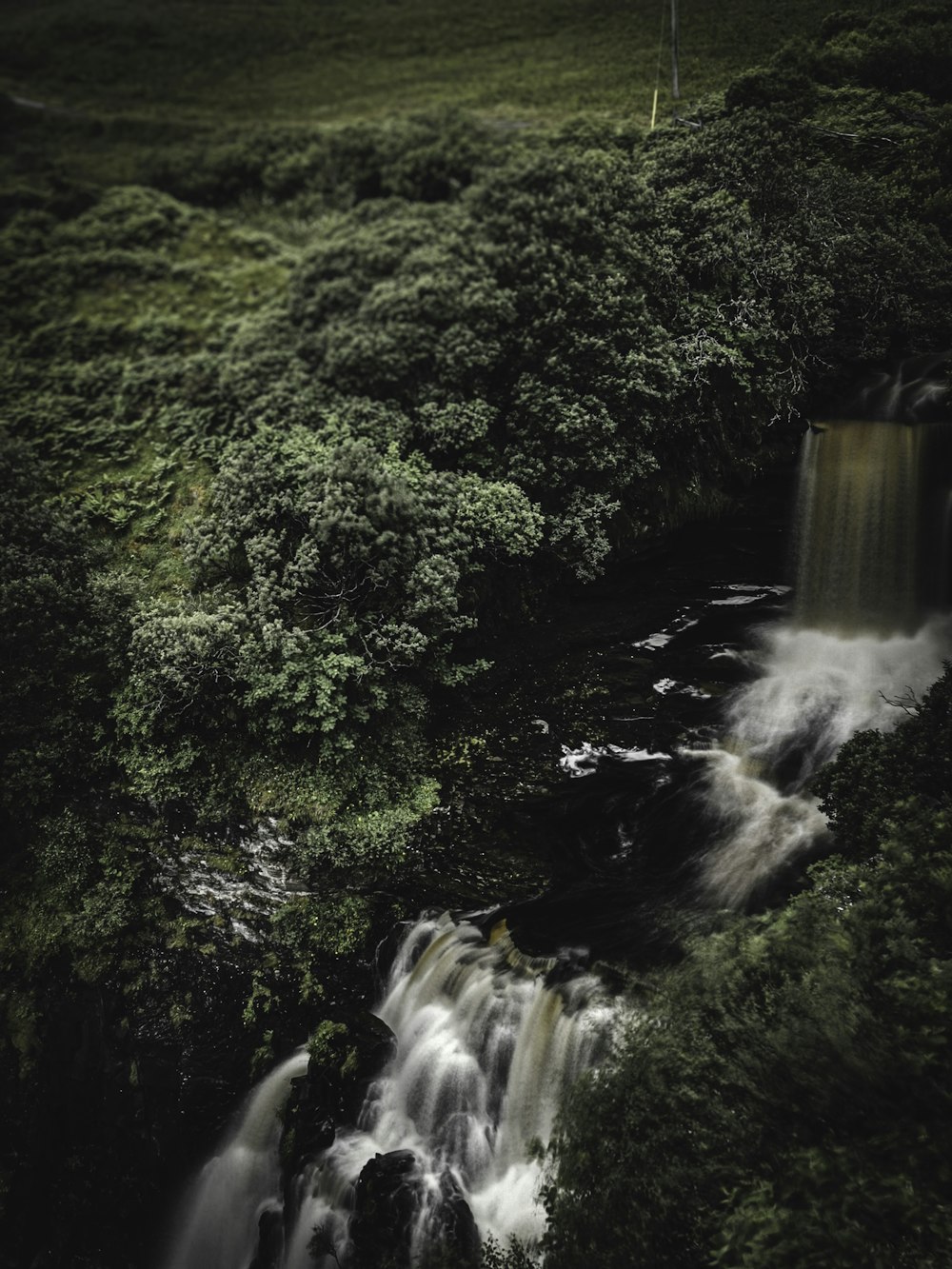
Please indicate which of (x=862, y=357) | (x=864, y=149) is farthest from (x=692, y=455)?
(x=864, y=149)

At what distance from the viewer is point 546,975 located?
8.99 metres

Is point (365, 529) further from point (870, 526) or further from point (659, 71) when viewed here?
point (659, 71)

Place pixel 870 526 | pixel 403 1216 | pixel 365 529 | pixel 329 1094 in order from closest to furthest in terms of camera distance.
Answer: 1. pixel 403 1216
2. pixel 329 1094
3. pixel 870 526
4. pixel 365 529

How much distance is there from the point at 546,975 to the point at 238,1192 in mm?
4886

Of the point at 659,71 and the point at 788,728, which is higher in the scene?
the point at 659,71

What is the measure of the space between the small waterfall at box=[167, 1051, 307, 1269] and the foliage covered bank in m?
0.64

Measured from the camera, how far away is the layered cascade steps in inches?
326

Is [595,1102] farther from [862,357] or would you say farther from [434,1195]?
[862,357]

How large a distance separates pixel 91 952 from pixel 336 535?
6.84 metres

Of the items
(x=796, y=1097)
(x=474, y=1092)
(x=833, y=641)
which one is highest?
Answer: (x=833, y=641)

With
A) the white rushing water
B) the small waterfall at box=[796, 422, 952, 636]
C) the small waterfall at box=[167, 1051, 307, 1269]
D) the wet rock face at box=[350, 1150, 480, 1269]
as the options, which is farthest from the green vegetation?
the small waterfall at box=[167, 1051, 307, 1269]

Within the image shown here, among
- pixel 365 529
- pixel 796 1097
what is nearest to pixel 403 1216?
pixel 796 1097

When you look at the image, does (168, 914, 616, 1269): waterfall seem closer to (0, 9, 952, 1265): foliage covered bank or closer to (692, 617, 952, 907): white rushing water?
(0, 9, 952, 1265): foliage covered bank

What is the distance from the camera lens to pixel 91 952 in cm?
1016
